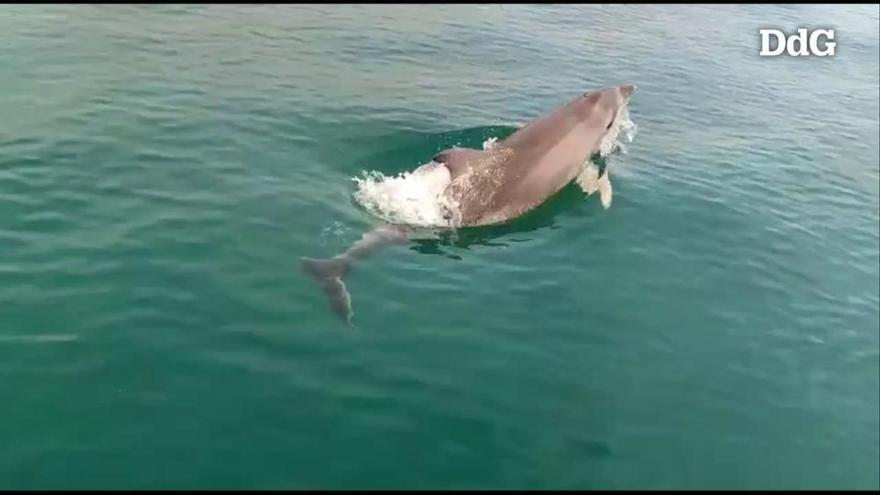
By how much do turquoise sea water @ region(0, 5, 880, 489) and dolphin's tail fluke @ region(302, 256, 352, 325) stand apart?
1.07ft

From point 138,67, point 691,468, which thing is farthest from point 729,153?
point 138,67

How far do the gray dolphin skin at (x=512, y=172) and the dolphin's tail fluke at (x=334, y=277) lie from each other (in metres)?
0.53

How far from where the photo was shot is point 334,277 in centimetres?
2047

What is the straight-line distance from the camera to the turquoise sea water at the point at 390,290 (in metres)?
16.0

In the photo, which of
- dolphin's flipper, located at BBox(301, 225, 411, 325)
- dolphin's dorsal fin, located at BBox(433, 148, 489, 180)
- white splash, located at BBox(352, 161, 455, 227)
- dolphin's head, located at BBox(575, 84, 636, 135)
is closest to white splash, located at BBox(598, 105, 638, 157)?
dolphin's head, located at BBox(575, 84, 636, 135)

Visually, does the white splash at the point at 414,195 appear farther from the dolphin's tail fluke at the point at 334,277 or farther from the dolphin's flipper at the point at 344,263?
the dolphin's tail fluke at the point at 334,277

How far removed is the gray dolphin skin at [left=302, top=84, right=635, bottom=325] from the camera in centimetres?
2397

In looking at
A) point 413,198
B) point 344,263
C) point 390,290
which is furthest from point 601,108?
point 344,263

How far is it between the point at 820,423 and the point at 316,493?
10.8m

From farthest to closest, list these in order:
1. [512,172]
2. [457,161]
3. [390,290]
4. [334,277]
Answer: [512,172]
[457,161]
[390,290]
[334,277]

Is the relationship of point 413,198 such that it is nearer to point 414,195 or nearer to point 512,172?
point 414,195

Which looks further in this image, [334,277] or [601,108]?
[601,108]

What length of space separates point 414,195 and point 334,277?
4.87 m

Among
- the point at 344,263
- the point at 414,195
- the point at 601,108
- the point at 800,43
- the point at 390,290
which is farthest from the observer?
the point at 800,43
